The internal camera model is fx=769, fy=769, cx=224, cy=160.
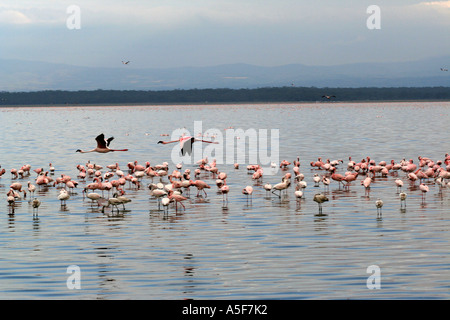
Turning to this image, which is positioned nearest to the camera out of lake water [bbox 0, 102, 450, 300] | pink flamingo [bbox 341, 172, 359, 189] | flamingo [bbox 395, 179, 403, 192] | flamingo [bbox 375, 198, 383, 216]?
lake water [bbox 0, 102, 450, 300]

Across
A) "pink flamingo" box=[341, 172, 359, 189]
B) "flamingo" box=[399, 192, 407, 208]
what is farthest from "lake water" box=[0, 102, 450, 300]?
"pink flamingo" box=[341, 172, 359, 189]

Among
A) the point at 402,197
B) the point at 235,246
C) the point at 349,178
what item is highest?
the point at 349,178

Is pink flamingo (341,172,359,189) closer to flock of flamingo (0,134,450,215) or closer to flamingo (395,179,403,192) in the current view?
flock of flamingo (0,134,450,215)

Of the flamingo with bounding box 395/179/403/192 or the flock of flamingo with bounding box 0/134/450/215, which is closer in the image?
the flock of flamingo with bounding box 0/134/450/215

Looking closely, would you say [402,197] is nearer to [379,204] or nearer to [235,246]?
[379,204]

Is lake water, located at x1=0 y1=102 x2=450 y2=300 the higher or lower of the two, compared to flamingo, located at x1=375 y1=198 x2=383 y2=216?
lower

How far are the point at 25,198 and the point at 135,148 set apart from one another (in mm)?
26667

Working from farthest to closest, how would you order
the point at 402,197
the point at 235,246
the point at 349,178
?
the point at 349,178, the point at 402,197, the point at 235,246

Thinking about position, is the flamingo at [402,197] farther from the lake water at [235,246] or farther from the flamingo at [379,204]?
the flamingo at [379,204]

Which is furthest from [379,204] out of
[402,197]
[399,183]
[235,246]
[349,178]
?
[349,178]

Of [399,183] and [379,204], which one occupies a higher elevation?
[399,183]
